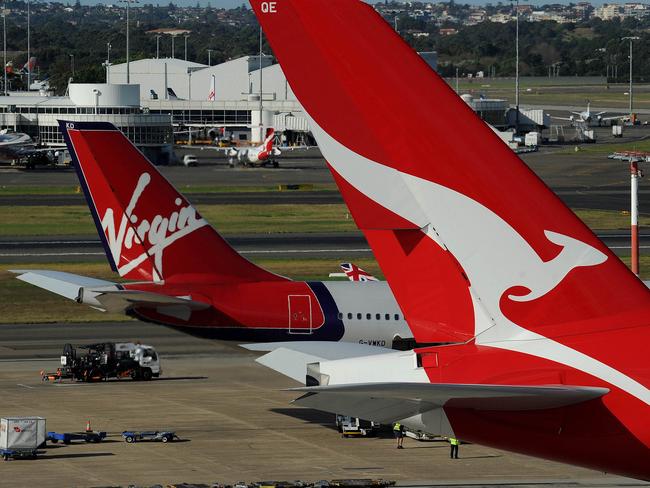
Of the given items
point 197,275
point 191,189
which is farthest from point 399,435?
point 191,189

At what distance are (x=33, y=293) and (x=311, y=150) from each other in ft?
398

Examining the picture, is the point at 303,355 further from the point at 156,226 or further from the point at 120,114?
the point at 120,114

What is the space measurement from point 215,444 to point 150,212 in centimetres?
898

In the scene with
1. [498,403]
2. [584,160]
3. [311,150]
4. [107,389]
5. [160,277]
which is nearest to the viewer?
[498,403]

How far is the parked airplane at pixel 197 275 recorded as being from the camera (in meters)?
40.9

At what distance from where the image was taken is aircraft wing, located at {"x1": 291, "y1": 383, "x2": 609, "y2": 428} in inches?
549

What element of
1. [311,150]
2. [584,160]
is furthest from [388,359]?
[311,150]

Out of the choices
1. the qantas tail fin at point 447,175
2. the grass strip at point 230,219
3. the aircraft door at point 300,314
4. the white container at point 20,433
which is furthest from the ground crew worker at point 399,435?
the grass strip at point 230,219

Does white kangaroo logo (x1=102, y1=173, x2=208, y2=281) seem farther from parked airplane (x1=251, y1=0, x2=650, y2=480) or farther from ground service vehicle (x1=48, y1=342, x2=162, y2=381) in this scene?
parked airplane (x1=251, y1=0, x2=650, y2=480)

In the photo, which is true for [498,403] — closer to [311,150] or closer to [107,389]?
[107,389]

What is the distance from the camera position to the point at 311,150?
7333 inches

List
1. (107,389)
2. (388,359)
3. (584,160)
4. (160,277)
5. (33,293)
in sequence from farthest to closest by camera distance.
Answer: (584,160) → (33,293) → (107,389) → (160,277) → (388,359)

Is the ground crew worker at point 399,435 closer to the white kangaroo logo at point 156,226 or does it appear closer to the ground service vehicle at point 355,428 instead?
the ground service vehicle at point 355,428

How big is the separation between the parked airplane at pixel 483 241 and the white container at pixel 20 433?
838 inches
